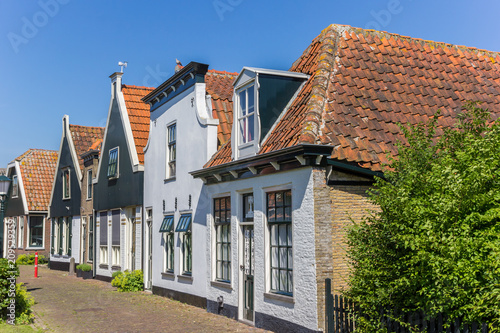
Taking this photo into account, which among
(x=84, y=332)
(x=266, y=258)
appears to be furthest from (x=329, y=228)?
(x=84, y=332)

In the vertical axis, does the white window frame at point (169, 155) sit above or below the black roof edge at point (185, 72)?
below

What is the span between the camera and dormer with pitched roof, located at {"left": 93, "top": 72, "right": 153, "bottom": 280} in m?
20.9

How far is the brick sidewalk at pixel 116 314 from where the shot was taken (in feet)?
39.4

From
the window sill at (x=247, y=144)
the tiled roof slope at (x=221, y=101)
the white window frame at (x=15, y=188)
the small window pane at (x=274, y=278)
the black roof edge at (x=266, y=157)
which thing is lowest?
the small window pane at (x=274, y=278)

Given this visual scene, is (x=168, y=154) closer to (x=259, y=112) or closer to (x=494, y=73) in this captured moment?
(x=259, y=112)

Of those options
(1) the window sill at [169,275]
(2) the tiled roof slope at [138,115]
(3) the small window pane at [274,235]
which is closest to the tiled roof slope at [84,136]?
(2) the tiled roof slope at [138,115]

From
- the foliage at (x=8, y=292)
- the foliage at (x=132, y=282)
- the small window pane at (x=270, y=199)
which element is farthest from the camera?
the foliage at (x=132, y=282)

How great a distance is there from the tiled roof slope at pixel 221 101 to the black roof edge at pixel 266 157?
4.86 ft

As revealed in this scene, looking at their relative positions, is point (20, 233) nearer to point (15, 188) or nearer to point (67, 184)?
point (15, 188)

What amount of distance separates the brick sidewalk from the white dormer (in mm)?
4136

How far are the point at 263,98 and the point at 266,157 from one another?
174 centimetres

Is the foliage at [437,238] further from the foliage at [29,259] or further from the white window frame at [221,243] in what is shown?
the foliage at [29,259]

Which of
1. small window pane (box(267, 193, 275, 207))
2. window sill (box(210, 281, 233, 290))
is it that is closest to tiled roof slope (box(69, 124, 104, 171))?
window sill (box(210, 281, 233, 290))

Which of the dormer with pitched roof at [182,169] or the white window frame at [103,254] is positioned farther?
the white window frame at [103,254]
